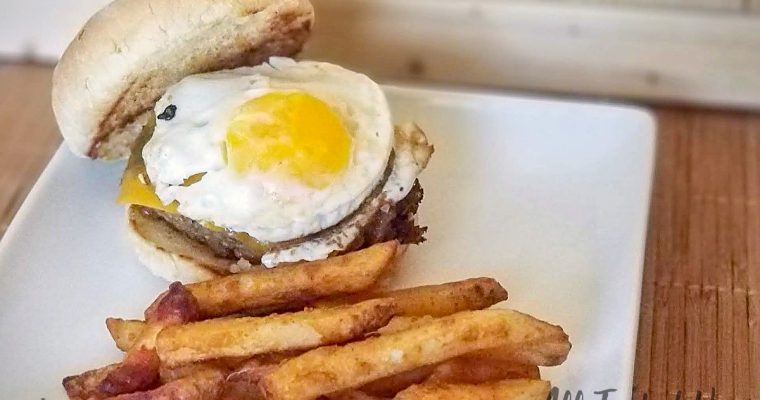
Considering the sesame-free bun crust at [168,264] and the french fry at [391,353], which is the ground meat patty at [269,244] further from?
the french fry at [391,353]

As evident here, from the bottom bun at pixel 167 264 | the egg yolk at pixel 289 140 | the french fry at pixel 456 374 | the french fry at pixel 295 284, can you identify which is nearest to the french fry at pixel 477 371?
the french fry at pixel 456 374

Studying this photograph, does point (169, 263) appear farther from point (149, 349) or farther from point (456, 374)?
point (456, 374)

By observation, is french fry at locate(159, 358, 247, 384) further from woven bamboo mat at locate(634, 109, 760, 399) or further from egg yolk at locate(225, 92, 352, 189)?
woven bamboo mat at locate(634, 109, 760, 399)

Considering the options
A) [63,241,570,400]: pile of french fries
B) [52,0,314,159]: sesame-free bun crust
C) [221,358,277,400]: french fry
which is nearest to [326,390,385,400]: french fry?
[63,241,570,400]: pile of french fries

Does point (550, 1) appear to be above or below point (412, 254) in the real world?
above

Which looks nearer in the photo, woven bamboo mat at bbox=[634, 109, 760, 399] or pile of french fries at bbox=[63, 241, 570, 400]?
pile of french fries at bbox=[63, 241, 570, 400]

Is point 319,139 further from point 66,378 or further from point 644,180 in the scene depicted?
point 644,180

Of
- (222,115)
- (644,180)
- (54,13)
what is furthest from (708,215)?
(54,13)
